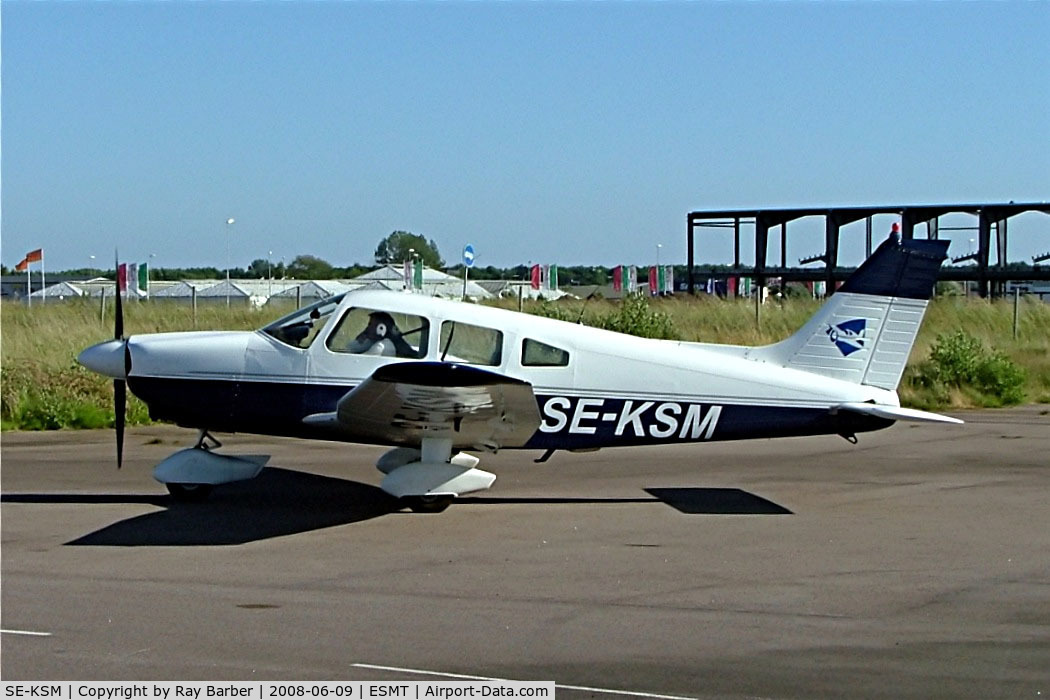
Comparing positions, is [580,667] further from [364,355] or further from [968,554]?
[364,355]

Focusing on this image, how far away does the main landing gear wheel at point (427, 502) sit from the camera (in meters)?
10.7

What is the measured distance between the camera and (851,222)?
4072 cm

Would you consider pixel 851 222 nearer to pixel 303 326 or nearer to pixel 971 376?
pixel 971 376

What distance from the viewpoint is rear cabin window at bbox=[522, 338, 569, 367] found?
11047mm

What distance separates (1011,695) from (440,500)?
5891 millimetres

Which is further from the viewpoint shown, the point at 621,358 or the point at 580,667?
the point at 621,358

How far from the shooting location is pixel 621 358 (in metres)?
11.2

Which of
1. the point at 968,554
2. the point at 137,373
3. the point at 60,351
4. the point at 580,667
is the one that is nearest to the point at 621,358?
the point at 968,554

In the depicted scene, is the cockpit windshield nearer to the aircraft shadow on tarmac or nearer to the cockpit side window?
the cockpit side window

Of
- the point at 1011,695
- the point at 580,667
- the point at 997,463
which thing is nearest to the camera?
the point at 1011,695

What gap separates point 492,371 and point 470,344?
0.39 meters

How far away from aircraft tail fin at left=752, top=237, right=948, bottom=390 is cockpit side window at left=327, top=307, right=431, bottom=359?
3.33 m

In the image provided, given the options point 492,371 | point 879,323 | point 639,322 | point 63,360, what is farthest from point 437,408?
point 639,322

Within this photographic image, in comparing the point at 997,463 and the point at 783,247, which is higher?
the point at 783,247
